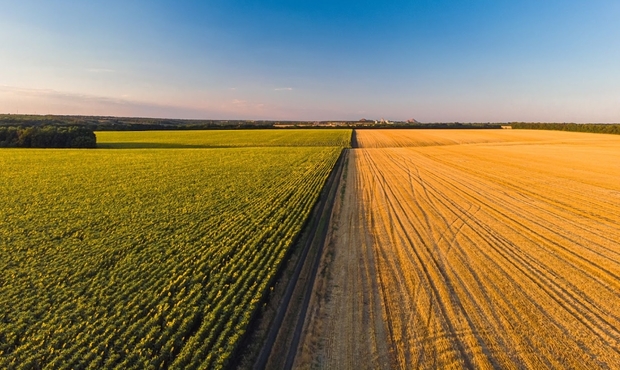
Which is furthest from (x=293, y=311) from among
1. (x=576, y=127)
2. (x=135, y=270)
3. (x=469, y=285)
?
(x=576, y=127)

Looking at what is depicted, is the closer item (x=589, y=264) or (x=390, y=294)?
(x=390, y=294)

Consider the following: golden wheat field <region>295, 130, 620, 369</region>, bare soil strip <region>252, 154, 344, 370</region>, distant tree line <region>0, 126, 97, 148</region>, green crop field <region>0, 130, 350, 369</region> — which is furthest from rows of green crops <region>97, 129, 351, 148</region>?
bare soil strip <region>252, 154, 344, 370</region>

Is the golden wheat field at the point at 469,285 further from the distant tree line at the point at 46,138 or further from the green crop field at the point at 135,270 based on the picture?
the distant tree line at the point at 46,138

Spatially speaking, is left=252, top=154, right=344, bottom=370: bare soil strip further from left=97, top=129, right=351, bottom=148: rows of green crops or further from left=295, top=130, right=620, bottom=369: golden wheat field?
left=97, top=129, right=351, bottom=148: rows of green crops

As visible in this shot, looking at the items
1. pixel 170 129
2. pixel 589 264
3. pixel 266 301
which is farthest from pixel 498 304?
pixel 170 129

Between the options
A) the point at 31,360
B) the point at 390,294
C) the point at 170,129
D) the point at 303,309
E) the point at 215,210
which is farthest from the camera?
the point at 170,129

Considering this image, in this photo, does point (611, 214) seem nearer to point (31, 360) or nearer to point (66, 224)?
point (31, 360)

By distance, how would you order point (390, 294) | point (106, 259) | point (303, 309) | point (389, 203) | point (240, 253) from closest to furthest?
point (303, 309), point (390, 294), point (106, 259), point (240, 253), point (389, 203)
